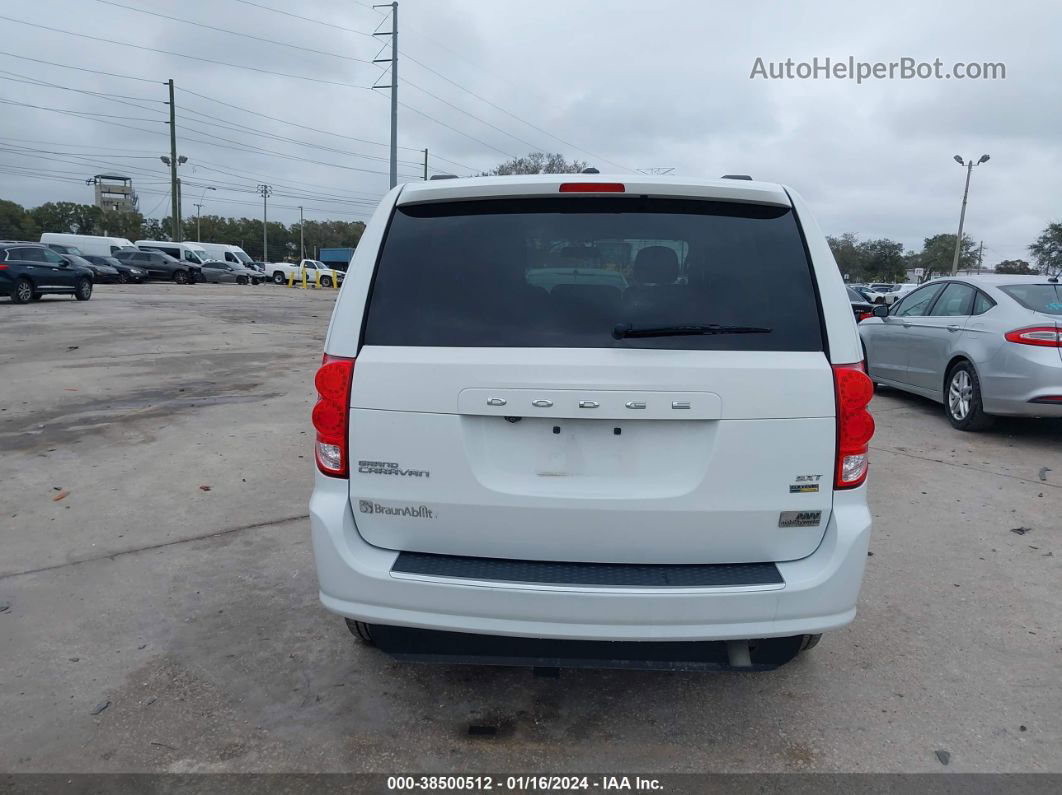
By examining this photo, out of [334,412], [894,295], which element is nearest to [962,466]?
[334,412]

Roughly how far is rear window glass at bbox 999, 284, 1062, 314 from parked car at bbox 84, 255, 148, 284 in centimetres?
4170

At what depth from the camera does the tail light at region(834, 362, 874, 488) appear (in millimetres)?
2639

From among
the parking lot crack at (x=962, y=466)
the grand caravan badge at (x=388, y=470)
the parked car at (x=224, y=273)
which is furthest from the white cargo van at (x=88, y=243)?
the grand caravan badge at (x=388, y=470)

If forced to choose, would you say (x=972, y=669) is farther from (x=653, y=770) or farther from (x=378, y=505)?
(x=378, y=505)

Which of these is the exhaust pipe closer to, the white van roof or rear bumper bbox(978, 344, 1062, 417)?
the white van roof

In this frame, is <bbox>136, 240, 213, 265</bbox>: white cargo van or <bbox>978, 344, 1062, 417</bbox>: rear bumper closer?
<bbox>978, 344, 1062, 417</bbox>: rear bumper

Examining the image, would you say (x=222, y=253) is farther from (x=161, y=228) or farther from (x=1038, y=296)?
(x=161, y=228)

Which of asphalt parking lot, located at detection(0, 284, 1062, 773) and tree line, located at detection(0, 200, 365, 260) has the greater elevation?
tree line, located at detection(0, 200, 365, 260)

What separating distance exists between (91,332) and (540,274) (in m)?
15.2

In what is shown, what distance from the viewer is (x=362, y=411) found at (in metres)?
2.67

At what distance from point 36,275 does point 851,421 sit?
25342 millimetres

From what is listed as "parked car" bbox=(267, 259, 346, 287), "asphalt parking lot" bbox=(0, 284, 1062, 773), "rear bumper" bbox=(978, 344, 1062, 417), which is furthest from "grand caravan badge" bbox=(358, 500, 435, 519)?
"parked car" bbox=(267, 259, 346, 287)

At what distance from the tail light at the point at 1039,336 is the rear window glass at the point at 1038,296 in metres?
0.24

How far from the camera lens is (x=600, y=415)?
8.39ft
